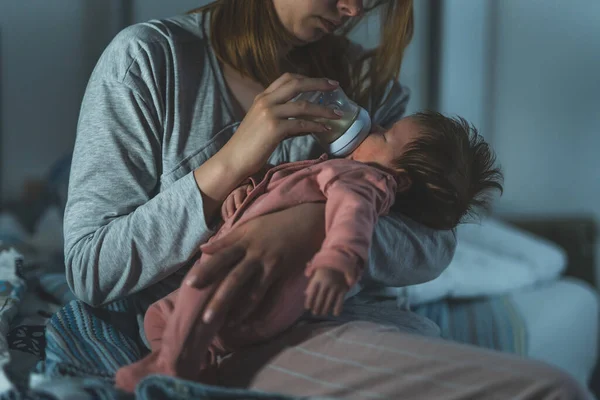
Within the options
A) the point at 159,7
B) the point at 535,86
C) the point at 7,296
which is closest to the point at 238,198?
the point at 7,296

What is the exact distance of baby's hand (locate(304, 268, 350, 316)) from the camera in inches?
28.0

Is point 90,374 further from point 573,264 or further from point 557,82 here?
point 557,82

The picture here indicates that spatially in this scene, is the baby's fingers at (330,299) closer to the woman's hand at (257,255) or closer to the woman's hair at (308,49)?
the woman's hand at (257,255)

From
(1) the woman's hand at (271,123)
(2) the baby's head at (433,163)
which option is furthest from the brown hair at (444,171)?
(1) the woman's hand at (271,123)

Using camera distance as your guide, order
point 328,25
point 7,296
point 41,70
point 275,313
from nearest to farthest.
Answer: point 275,313 < point 328,25 < point 7,296 < point 41,70

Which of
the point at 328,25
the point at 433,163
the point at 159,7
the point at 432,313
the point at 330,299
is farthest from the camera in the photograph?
the point at 159,7

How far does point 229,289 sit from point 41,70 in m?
2.08

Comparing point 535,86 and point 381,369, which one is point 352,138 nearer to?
point 381,369

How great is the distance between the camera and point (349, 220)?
77cm

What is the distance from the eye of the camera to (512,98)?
9.68ft

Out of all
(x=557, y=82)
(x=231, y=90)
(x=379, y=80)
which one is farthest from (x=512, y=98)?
(x=231, y=90)

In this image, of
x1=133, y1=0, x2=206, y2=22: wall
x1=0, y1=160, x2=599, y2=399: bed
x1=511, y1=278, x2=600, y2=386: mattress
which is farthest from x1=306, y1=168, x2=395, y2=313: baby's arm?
x1=133, y1=0, x2=206, y2=22: wall

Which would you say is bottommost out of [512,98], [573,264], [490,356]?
[573,264]

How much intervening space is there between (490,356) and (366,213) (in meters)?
0.19
